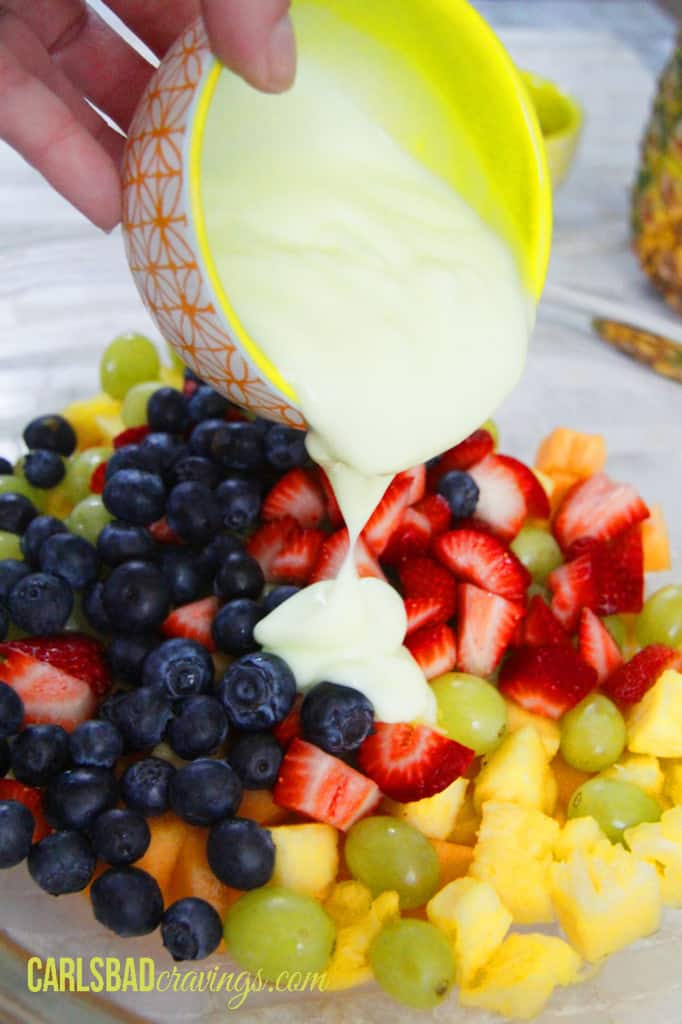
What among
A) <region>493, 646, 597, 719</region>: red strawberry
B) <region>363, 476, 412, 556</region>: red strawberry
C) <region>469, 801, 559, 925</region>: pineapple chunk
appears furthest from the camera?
<region>363, 476, 412, 556</region>: red strawberry

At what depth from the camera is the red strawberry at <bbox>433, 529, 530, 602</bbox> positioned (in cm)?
143

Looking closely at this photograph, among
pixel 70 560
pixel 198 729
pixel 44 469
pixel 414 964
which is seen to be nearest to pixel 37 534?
pixel 70 560

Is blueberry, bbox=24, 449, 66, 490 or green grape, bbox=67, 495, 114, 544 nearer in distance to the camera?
green grape, bbox=67, 495, 114, 544

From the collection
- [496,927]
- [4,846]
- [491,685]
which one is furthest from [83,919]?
[491,685]

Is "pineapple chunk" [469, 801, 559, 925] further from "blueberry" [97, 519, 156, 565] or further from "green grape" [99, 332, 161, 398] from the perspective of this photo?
"green grape" [99, 332, 161, 398]

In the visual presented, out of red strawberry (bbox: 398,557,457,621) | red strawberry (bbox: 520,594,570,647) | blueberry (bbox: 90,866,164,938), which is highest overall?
blueberry (bbox: 90,866,164,938)

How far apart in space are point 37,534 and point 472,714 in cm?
63

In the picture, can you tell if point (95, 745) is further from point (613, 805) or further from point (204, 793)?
point (613, 805)

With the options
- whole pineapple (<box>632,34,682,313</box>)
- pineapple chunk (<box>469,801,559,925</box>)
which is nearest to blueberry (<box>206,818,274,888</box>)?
pineapple chunk (<box>469,801,559,925</box>)

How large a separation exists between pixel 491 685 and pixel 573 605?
0.19 metres

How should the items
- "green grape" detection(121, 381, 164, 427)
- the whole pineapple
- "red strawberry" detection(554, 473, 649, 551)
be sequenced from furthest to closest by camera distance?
the whole pineapple
"green grape" detection(121, 381, 164, 427)
"red strawberry" detection(554, 473, 649, 551)

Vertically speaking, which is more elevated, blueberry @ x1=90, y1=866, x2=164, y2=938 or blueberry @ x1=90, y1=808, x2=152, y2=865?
blueberry @ x1=90, y1=808, x2=152, y2=865

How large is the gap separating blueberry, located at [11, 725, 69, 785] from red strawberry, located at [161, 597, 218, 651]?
0.22m

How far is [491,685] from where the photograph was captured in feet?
4.51
